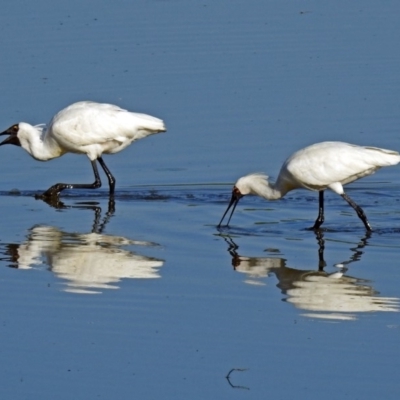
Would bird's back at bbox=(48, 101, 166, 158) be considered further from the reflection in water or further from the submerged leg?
the reflection in water

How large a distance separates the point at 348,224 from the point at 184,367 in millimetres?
5305

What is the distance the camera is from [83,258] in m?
12.8

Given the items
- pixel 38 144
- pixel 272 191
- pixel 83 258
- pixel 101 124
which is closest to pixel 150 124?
pixel 101 124

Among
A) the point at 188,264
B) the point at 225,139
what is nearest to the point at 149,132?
the point at 225,139

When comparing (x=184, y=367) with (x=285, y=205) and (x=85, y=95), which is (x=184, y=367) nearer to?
(x=285, y=205)

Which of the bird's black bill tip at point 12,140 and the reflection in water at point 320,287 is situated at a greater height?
the bird's black bill tip at point 12,140

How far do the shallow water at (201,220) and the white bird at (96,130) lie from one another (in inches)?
13.2

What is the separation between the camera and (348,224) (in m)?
14.2

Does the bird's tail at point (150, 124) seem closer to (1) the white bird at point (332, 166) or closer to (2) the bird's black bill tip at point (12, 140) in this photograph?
(2) the bird's black bill tip at point (12, 140)

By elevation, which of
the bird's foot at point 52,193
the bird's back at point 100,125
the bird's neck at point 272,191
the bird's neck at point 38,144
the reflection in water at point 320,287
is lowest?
the reflection in water at point 320,287

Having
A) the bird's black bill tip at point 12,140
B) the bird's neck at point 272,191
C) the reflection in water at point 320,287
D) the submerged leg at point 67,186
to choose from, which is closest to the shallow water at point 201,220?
the reflection in water at point 320,287

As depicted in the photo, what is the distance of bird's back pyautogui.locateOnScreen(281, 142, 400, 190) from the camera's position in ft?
44.0

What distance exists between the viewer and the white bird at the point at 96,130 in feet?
52.2

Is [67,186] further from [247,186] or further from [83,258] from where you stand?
[83,258]
